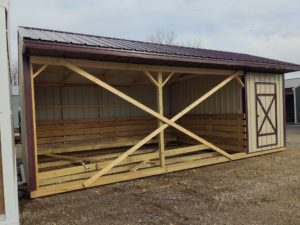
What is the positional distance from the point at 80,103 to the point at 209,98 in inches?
160

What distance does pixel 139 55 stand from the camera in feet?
18.5

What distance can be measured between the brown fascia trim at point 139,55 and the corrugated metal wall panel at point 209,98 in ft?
2.86

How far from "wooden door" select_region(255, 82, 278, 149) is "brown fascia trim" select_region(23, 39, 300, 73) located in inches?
21.4

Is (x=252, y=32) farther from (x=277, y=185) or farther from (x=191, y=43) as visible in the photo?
(x=277, y=185)

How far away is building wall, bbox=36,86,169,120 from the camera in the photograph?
8.94m

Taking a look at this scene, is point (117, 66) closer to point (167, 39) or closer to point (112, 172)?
point (112, 172)

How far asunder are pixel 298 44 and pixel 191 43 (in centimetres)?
1240

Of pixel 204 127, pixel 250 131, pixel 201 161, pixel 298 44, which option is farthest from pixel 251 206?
pixel 298 44

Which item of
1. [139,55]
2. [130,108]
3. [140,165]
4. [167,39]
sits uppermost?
[167,39]

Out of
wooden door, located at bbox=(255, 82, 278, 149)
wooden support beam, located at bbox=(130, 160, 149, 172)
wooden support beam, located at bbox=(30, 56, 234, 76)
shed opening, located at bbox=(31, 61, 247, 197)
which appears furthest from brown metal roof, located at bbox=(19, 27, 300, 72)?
wooden support beam, located at bbox=(130, 160, 149, 172)

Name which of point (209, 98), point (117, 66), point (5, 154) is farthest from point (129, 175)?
point (209, 98)

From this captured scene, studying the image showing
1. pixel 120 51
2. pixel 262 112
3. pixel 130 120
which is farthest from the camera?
pixel 130 120

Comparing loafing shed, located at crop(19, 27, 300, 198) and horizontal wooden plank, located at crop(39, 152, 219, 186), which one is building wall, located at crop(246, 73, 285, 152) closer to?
loafing shed, located at crop(19, 27, 300, 198)

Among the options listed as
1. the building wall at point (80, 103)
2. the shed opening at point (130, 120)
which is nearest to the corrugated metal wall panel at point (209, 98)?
the shed opening at point (130, 120)
